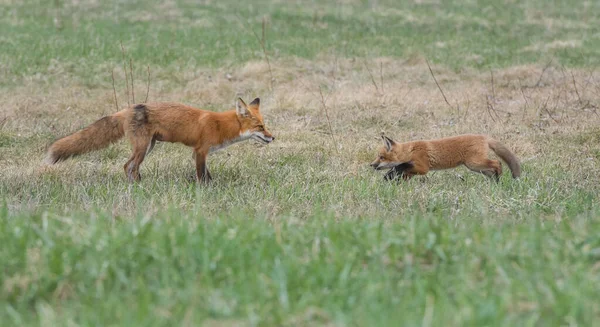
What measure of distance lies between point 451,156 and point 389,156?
29.9 inches

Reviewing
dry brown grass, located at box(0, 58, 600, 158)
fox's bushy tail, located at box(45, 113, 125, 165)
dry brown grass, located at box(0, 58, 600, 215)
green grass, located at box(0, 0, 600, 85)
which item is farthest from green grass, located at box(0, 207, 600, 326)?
green grass, located at box(0, 0, 600, 85)

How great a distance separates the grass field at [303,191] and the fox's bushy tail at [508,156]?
41cm

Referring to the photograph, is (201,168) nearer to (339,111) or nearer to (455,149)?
(455,149)

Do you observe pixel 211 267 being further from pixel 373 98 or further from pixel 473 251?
pixel 373 98

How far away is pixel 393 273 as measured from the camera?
408cm

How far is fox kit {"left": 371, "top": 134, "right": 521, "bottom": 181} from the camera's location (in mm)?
8820

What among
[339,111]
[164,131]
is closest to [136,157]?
[164,131]

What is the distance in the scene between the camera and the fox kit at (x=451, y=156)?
8.82 meters

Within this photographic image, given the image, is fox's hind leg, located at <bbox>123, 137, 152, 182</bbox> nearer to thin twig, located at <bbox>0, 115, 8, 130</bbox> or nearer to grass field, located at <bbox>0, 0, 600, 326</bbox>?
grass field, located at <bbox>0, 0, 600, 326</bbox>

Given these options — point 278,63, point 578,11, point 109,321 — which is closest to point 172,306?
point 109,321

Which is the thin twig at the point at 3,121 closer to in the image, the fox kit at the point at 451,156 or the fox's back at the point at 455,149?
the fox kit at the point at 451,156

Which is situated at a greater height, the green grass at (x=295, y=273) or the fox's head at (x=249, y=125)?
the green grass at (x=295, y=273)

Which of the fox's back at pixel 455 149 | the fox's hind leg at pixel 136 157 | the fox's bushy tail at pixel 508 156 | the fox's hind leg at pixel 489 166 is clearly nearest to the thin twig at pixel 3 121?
the fox's hind leg at pixel 136 157

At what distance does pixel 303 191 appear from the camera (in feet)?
25.0
